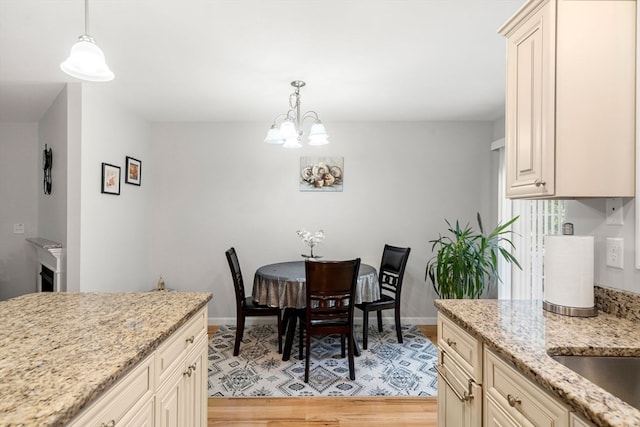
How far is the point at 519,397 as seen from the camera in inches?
40.3

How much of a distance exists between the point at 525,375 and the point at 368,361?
2177mm

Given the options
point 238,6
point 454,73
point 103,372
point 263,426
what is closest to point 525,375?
point 103,372

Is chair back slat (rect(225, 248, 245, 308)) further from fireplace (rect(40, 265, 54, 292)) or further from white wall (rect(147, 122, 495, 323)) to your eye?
fireplace (rect(40, 265, 54, 292))

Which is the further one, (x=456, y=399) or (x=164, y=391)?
(x=456, y=399)

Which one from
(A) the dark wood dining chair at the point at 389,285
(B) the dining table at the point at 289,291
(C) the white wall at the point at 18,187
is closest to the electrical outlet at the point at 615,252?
(B) the dining table at the point at 289,291

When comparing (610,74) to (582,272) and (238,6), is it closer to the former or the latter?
(582,272)

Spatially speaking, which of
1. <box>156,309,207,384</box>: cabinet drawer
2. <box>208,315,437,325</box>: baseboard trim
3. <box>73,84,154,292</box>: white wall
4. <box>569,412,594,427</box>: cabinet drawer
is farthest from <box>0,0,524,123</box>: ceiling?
<box>208,315,437,325</box>: baseboard trim

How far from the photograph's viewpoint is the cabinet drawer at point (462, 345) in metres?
1.28

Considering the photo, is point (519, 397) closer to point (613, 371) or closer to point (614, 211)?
point (613, 371)

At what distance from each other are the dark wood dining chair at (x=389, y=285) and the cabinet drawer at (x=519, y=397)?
1.97 meters

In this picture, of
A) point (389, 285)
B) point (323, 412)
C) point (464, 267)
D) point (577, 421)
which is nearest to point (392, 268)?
point (389, 285)

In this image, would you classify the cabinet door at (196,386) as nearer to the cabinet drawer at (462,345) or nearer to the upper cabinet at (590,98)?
the cabinet drawer at (462,345)

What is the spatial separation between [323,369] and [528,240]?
2.31 metres

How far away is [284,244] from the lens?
4.09 metres
